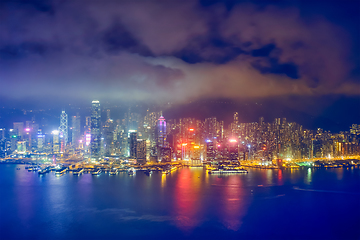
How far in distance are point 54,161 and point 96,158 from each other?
2.84 meters

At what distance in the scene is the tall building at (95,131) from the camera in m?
20.5

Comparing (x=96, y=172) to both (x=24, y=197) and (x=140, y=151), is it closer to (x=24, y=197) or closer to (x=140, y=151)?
(x=140, y=151)

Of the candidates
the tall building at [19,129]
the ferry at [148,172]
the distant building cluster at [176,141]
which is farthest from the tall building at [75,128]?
the ferry at [148,172]

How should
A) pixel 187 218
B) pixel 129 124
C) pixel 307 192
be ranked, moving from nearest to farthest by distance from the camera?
pixel 187 218, pixel 307 192, pixel 129 124

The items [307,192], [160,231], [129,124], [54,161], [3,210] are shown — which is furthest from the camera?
[129,124]

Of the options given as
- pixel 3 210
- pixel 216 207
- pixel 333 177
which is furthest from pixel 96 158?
pixel 333 177

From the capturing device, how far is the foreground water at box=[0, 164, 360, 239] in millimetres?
6441

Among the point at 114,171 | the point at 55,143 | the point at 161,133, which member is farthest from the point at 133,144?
the point at 55,143

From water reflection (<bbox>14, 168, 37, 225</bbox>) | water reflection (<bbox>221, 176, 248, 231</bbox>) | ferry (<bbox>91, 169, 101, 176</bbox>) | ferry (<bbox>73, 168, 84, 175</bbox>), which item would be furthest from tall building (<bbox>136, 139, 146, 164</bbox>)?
water reflection (<bbox>221, 176, 248, 231</bbox>)

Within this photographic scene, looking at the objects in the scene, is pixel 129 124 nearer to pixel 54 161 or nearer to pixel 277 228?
pixel 54 161

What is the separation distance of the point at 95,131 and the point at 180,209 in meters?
15.8

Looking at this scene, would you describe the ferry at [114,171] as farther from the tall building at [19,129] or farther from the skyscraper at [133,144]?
the tall building at [19,129]

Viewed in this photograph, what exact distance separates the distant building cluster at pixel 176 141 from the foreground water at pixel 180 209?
22.2ft

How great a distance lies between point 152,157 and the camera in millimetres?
19531
